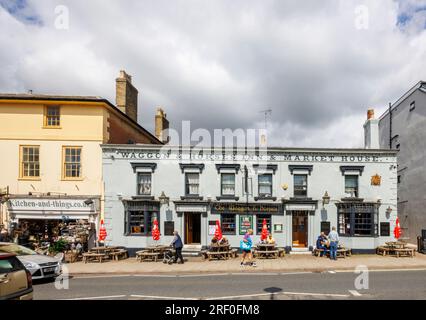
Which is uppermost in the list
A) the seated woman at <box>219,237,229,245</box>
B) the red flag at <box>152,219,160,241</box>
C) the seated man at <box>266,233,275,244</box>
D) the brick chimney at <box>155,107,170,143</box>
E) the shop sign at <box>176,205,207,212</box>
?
the brick chimney at <box>155,107,170,143</box>

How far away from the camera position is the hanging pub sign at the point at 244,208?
767 inches

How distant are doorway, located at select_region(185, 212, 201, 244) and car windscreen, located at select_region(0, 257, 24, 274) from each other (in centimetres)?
1283

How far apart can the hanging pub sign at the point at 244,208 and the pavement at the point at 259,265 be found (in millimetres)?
3236

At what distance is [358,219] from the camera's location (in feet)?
63.3

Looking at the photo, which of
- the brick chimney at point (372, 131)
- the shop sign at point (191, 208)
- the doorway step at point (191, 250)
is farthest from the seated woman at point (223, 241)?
the brick chimney at point (372, 131)

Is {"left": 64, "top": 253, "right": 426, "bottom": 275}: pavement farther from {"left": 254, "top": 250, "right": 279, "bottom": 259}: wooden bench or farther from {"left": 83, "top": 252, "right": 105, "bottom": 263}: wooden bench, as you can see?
{"left": 254, "top": 250, "right": 279, "bottom": 259}: wooden bench

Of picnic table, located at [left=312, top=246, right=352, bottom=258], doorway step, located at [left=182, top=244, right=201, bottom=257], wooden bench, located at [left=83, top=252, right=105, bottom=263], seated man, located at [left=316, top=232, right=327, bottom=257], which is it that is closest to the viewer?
wooden bench, located at [left=83, top=252, right=105, bottom=263]

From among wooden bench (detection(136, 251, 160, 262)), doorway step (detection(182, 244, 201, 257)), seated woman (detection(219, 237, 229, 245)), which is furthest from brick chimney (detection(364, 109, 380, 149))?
wooden bench (detection(136, 251, 160, 262))

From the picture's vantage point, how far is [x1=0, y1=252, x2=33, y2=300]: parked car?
6.82 metres

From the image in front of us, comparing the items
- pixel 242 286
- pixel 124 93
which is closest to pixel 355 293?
pixel 242 286

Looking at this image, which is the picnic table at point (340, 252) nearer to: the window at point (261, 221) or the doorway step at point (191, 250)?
the window at point (261, 221)

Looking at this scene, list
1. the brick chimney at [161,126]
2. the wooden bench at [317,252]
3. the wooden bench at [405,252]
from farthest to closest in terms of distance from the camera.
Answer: the brick chimney at [161,126] → the wooden bench at [317,252] → the wooden bench at [405,252]

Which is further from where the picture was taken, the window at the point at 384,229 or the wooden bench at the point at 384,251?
the window at the point at 384,229

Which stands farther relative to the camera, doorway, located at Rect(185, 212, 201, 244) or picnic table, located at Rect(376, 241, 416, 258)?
doorway, located at Rect(185, 212, 201, 244)
